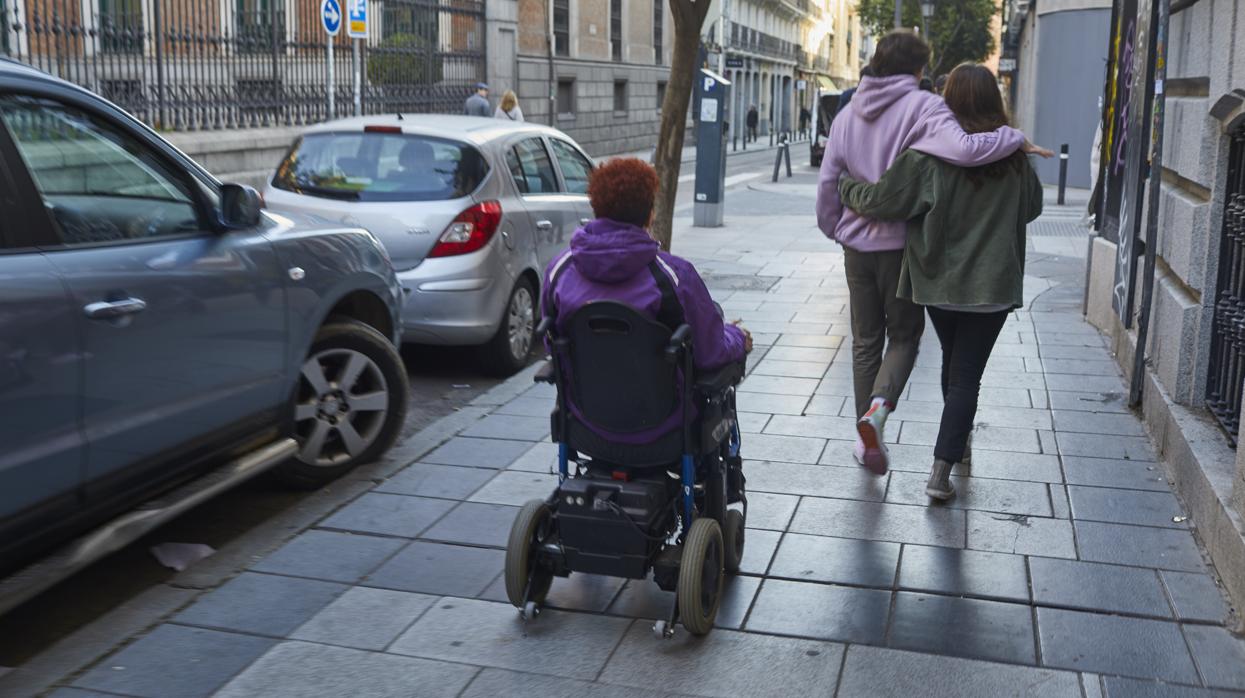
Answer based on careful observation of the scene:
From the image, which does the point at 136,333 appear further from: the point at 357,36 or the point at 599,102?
the point at 599,102

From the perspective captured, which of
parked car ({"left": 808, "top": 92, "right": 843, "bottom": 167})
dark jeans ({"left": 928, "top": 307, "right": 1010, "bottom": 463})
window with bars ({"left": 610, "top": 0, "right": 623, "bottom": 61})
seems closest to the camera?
dark jeans ({"left": 928, "top": 307, "right": 1010, "bottom": 463})

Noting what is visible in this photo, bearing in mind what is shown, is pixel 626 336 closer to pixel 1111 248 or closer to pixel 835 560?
pixel 835 560

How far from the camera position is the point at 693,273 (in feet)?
12.2

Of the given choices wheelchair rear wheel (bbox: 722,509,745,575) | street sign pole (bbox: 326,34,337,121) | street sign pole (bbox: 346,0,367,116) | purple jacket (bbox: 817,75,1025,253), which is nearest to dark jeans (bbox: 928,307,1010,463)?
purple jacket (bbox: 817,75,1025,253)

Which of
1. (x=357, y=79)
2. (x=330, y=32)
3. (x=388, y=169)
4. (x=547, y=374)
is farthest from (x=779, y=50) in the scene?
(x=547, y=374)

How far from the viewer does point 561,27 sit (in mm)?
34781

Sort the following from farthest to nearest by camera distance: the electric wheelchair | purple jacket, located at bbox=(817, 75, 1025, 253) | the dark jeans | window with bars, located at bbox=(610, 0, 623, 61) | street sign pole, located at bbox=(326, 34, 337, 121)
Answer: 1. window with bars, located at bbox=(610, 0, 623, 61)
2. street sign pole, located at bbox=(326, 34, 337, 121)
3. the dark jeans
4. purple jacket, located at bbox=(817, 75, 1025, 253)
5. the electric wheelchair

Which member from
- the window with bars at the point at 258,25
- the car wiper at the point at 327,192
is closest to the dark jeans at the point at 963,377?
the car wiper at the point at 327,192

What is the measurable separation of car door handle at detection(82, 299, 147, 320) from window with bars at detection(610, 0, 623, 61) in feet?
119

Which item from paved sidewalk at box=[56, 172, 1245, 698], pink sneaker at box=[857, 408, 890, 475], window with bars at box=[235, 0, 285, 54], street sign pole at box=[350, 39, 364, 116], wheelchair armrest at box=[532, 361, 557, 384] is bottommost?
paved sidewalk at box=[56, 172, 1245, 698]

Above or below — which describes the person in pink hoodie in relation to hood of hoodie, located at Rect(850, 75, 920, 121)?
below

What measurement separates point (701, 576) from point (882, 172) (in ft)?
7.05

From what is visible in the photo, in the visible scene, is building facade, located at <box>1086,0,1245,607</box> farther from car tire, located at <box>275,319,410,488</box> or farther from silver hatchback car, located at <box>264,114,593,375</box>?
silver hatchback car, located at <box>264,114,593,375</box>

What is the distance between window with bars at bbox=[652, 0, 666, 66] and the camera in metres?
43.6
